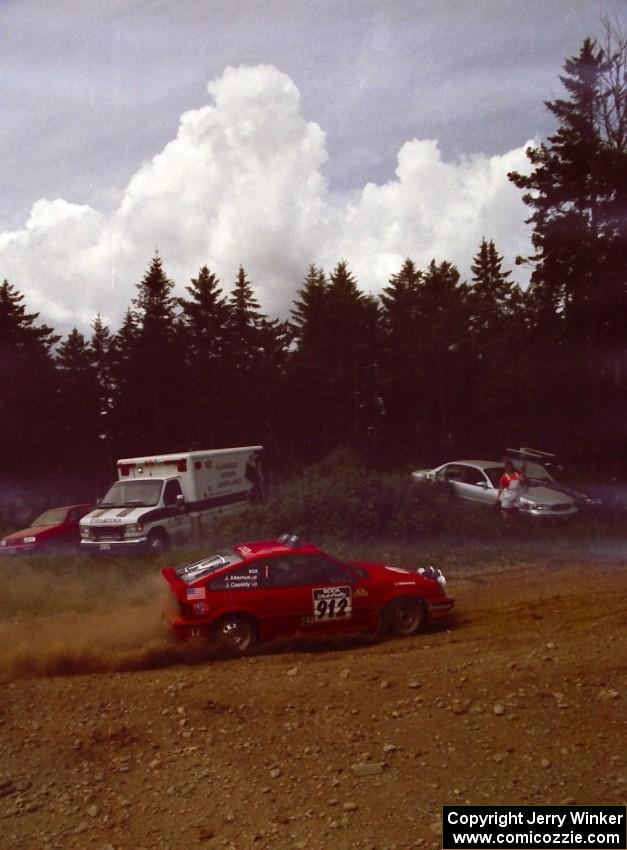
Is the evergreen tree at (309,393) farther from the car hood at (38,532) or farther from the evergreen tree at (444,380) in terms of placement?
the car hood at (38,532)

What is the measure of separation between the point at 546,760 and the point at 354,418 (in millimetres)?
35247

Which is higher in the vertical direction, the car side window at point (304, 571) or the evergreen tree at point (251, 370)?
the evergreen tree at point (251, 370)

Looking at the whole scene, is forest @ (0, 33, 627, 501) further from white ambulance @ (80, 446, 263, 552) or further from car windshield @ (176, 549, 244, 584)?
car windshield @ (176, 549, 244, 584)

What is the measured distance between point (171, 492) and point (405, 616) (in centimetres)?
903

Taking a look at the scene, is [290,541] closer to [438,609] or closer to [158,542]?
[438,609]

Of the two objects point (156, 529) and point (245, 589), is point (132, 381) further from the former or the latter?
point (245, 589)

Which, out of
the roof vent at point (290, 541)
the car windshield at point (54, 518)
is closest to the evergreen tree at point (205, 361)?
the car windshield at point (54, 518)

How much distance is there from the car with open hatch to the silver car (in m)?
9.11

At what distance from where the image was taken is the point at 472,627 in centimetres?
1029

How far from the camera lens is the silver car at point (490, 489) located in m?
18.2

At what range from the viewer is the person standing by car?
700 inches

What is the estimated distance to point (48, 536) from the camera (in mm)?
18766

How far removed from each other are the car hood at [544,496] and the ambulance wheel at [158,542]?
342 inches

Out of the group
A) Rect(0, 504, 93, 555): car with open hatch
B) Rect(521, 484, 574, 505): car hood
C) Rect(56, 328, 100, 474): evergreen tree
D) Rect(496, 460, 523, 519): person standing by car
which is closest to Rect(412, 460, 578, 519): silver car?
Rect(521, 484, 574, 505): car hood
